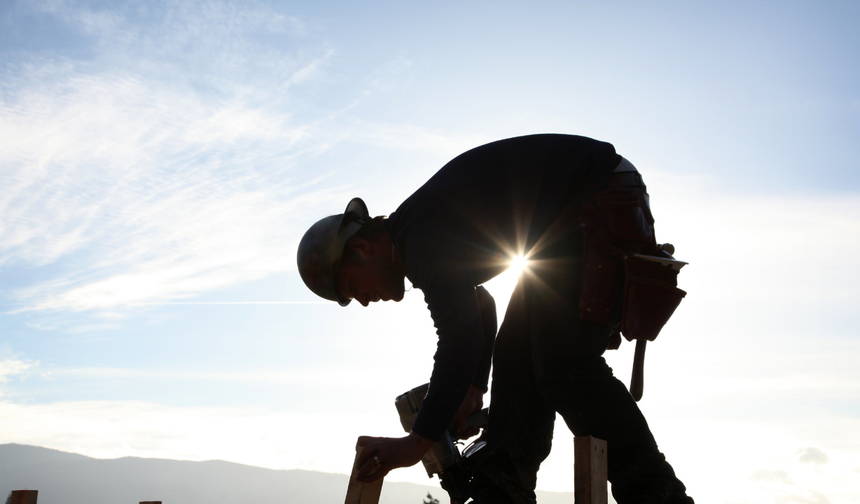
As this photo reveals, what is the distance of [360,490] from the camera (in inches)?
117

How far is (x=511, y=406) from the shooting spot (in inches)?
146

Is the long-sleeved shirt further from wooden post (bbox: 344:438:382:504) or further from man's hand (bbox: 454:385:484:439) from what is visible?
man's hand (bbox: 454:385:484:439)

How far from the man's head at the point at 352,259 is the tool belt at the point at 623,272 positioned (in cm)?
131

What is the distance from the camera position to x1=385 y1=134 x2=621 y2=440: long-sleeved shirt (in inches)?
121

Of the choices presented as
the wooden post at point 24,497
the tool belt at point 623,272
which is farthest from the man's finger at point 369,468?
the wooden post at point 24,497

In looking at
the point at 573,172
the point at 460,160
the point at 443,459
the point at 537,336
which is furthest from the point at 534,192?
the point at 443,459

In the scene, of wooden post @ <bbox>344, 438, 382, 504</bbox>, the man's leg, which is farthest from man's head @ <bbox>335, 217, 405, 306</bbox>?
wooden post @ <bbox>344, 438, 382, 504</bbox>

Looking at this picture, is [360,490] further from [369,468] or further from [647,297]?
[647,297]

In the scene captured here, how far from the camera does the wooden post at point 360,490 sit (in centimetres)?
296

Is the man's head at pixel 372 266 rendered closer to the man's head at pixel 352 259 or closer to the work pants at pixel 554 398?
the man's head at pixel 352 259

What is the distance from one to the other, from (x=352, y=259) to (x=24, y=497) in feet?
11.4

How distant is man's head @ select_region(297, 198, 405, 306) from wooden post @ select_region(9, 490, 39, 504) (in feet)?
9.88

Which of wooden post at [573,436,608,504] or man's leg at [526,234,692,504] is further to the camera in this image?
man's leg at [526,234,692,504]

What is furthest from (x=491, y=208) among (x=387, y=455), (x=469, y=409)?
(x=469, y=409)
